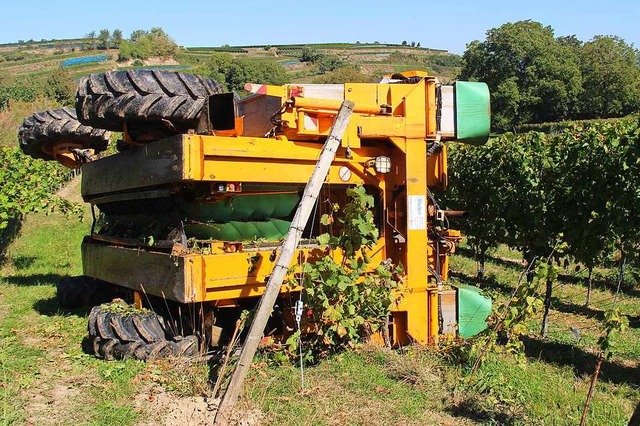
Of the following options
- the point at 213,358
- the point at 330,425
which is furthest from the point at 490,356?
the point at 213,358

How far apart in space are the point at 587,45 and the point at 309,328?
80391mm

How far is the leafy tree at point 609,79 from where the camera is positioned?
65438 millimetres

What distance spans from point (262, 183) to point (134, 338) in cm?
165

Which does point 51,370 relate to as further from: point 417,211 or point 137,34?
point 137,34

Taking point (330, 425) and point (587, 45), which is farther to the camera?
point (587, 45)

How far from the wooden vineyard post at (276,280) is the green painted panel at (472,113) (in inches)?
67.8

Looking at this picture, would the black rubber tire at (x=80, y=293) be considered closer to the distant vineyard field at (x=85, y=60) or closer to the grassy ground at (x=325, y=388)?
the grassy ground at (x=325, y=388)

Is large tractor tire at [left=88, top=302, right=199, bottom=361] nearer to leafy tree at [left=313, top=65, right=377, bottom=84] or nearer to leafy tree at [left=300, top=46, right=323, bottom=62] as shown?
leafy tree at [left=313, top=65, right=377, bottom=84]

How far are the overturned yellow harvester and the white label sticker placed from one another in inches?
0.4

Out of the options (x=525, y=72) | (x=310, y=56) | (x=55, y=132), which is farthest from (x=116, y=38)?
(x=55, y=132)

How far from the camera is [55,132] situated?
7051mm

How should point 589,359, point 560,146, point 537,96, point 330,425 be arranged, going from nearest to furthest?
point 330,425 < point 589,359 < point 560,146 < point 537,96

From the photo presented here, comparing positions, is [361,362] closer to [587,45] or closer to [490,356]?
[490,356]

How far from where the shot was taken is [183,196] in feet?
17.5
